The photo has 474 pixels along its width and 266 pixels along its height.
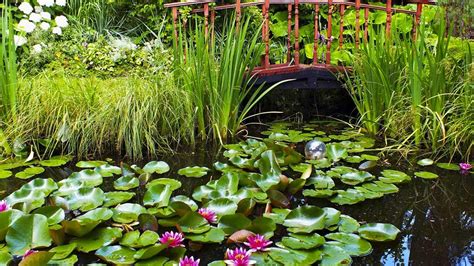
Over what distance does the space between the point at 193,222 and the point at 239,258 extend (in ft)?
1.08

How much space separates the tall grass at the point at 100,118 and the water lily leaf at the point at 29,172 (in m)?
0.24

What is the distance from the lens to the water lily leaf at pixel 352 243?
5.84ft

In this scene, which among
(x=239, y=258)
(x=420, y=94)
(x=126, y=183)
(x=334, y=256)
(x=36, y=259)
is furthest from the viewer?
(x=420, y=94)

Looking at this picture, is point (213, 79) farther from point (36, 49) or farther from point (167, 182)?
point (36, 49)

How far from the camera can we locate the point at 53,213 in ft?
6.19

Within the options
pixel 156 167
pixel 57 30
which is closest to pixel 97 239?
pixel 156 167

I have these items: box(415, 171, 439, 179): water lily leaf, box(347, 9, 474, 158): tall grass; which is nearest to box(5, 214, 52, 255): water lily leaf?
box(415, 171, 439, 179): water lily leaf

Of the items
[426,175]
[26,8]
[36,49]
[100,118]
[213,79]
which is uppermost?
[26,8]

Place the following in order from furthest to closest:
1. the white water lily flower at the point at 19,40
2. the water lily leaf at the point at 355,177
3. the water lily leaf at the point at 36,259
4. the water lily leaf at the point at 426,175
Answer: the white water lily flower at the point at 19,40, the water lily leaf at the point at 426,175, the water lily leaf at the point at 355,177, the water lily leaf at the point at 36,259

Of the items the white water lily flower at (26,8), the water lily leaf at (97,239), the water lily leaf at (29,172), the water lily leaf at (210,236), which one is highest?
the white water lily flower at (26,8)

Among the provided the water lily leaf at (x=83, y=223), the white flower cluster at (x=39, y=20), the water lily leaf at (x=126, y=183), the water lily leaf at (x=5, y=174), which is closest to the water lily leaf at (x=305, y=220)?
the water lily leaf at (x=83, y=223)

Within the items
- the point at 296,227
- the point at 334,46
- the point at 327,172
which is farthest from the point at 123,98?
the point at 334,46

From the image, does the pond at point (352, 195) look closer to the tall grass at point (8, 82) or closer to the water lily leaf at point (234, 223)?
the water lily leaf at point (234, 223)

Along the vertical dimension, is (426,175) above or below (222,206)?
below
